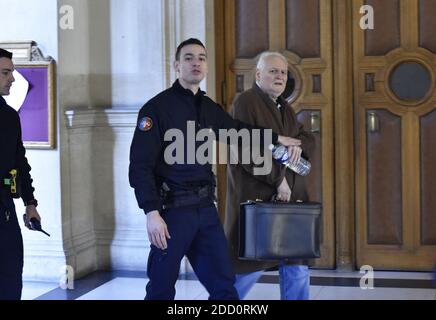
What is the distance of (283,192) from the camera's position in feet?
13.8

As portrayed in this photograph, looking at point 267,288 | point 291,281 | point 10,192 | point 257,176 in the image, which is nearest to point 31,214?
point 10,192

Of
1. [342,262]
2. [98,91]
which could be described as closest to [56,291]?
[98,91]

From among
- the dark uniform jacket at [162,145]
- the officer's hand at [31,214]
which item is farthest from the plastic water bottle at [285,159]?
the officer's hand at [31,214]

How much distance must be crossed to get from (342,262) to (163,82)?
1771 millimetres

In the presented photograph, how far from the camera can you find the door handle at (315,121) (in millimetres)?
6035

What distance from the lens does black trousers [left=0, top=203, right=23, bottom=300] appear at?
386 cm

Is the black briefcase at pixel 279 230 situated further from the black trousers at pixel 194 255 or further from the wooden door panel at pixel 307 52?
the wooden door panel at pixel 307 52

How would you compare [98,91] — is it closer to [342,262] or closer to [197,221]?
[342,262]

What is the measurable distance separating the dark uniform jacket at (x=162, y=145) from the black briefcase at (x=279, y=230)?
295 mm

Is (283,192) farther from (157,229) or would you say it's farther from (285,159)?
(157,229)

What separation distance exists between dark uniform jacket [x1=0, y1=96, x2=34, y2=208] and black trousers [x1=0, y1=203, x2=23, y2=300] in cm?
7

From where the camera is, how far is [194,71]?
3.84 m

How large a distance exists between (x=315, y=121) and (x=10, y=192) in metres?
2.69

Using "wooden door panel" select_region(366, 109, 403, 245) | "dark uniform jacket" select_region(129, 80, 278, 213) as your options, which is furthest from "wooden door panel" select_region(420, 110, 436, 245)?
"dark uniform jacket" select_region(129, 80, 278, 213)
